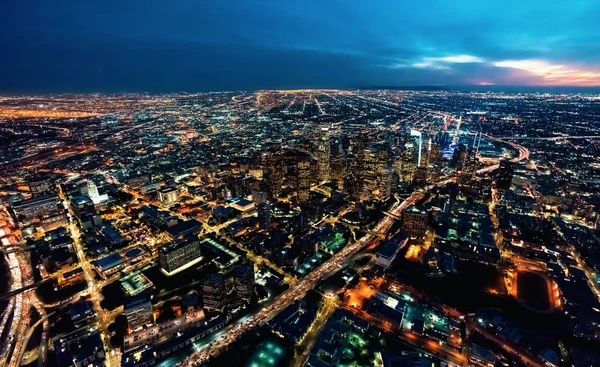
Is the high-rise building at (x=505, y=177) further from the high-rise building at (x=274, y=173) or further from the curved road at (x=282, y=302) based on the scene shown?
the high-rise building at (x=274, y=173)

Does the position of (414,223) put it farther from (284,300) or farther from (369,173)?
(284,300)

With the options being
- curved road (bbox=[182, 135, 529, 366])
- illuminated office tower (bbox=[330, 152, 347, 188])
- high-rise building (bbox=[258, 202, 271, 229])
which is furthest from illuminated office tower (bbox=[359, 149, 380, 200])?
high-rise building (bbox=[258, 202, 271, 229])

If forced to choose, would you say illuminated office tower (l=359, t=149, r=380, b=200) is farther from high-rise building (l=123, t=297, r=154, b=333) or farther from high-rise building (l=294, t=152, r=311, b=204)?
high-rise building (l=123, t=297, r=154, b=333)

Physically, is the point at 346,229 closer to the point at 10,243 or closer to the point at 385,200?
the point at 385,200

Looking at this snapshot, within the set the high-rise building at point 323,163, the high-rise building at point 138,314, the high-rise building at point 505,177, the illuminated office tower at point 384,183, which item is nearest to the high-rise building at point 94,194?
the high-rise building at point 138,314

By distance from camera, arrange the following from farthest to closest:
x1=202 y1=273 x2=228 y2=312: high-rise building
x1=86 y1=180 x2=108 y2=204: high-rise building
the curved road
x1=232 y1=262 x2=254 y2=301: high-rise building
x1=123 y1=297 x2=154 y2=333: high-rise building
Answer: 1. x1=86 y1=180 x2=108 y2=204: high-rise building
2. x1=232 y1=262 x2=254 y2=301: high-rise building
3. x1=202 y1=273 x2=228 y2=312: high-rise building
4. x1=123 y1=297 x2=154 y2=333: high-rise building
5. the curved road

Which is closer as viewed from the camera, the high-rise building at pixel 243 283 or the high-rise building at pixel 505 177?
the high-rise building at pixel 243 283
